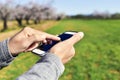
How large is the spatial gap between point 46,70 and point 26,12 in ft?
245

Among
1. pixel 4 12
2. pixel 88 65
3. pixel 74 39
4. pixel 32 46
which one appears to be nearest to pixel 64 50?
pixel 74 39

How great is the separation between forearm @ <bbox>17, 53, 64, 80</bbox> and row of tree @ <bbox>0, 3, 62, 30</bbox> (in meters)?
60.7

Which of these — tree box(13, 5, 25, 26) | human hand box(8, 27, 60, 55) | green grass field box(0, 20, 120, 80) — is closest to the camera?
human hand box(8, 27, 60, 55)

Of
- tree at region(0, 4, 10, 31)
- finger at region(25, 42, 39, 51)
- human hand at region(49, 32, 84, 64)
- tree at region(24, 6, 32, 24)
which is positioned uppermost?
human hand at region(49, 32, 84, 64)

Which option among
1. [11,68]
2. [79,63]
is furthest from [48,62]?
[79,63]

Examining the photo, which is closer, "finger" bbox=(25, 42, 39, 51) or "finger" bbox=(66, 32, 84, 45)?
"finger" bbox=(66, 32, 84, 45)

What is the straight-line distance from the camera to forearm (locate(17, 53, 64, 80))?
6.49 ft

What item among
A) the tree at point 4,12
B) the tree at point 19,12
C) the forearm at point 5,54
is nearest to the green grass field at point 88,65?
the forearm at point 5,54

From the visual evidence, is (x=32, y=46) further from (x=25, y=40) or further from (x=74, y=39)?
(x=74, y=39)

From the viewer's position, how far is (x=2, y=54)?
97.6 inches

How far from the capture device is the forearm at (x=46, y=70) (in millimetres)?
1977

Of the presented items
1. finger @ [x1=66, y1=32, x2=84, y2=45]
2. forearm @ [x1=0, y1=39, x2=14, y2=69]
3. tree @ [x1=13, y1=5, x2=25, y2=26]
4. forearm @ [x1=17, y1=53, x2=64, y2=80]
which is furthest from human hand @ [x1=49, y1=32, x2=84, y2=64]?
tree @ [x1=13, y1=5, x2=25, y2=26]

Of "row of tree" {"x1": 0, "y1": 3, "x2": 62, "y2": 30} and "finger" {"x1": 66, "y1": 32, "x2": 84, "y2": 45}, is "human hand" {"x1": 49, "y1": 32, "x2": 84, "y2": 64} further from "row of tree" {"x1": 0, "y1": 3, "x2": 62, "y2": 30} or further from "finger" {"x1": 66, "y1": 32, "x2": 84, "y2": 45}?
"row of tree" {"x1": 0, "y1": 3, "x2": 62, "y2": 30}

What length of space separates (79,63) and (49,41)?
1553 cm
